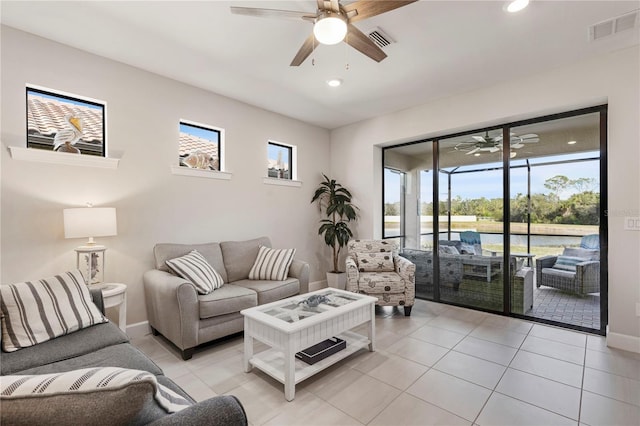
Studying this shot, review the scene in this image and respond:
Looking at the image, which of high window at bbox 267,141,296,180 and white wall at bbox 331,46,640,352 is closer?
white wall at bbox 331,46,640,352

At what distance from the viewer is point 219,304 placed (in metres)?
2.76

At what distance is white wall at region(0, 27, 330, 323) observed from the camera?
8.27ft

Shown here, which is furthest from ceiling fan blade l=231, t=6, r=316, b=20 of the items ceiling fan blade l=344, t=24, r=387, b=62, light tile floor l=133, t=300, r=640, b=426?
light tile floor l=133, t=300, r=640, b=426

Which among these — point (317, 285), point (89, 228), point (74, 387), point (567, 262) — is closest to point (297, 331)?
point (74, 387)

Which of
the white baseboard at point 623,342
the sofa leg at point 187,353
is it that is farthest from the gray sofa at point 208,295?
the white baseboard at point 623,342

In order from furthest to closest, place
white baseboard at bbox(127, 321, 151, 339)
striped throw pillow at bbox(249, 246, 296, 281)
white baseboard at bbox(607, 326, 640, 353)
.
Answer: striped throw pillow at bbox(249, 246, 296, 281), white baseboard at bbox(127, 321, 151, 339), white baseboard at bbox(607, 326, 640, 353)

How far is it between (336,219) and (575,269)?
3.23 metres

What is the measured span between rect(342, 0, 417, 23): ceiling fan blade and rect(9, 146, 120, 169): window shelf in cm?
259

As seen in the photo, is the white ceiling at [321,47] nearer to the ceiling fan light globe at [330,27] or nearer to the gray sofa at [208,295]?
the ceiling fan light globe at [330,27]

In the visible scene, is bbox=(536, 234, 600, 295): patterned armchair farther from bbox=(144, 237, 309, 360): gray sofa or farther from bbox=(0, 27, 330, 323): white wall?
bbox=(0, 27, 330, 323): white wall

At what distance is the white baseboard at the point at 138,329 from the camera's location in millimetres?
3082

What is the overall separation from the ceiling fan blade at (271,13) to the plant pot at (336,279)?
3.65 metres

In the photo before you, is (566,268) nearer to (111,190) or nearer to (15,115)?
(111,190)

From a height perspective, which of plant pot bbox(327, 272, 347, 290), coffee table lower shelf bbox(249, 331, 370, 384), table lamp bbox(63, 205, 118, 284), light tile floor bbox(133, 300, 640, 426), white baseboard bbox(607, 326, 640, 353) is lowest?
light tile floor bbox(133, 300, 640, 426)
